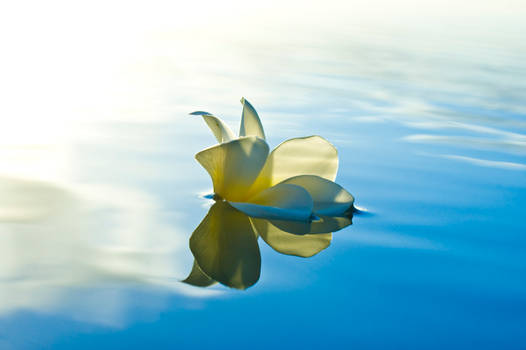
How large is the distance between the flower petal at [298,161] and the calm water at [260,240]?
168mm

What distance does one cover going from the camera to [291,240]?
165 centimetres

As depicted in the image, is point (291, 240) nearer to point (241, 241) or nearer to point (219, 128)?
point (241, 241)

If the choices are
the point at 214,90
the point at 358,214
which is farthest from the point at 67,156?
the point at 214,90

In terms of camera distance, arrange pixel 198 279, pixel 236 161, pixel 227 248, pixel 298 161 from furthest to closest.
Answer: pixel 298 161
pixel 236 161
pixel 227 248
pixel 198 279

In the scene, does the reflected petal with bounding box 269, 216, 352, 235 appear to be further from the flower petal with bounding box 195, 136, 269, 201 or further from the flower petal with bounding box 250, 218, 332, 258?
the flower petal with bounding box 195, 136, 269, 201

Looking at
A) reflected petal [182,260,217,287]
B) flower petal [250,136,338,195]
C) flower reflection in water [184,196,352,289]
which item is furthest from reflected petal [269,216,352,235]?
reflected petal [182,260,217,287]

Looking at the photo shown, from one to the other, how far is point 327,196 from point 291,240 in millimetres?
247

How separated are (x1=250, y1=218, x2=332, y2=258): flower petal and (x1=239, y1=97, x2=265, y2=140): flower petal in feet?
0.93

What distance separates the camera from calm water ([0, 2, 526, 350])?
120 cm

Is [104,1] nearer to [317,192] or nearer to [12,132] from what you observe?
[12,132]

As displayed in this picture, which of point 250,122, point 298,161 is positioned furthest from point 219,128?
point 298,161

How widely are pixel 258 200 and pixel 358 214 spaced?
0.93 feet

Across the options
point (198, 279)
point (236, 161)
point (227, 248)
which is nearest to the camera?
point (198, 279)

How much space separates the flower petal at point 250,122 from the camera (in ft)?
6.20
